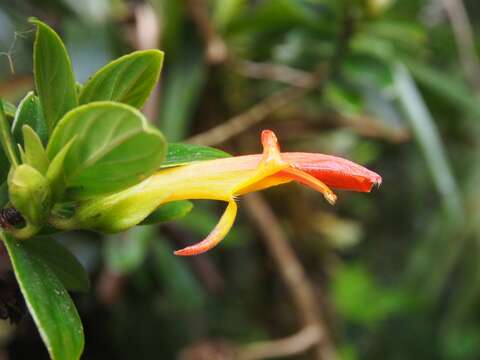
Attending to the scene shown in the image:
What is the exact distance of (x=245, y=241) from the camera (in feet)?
4.53

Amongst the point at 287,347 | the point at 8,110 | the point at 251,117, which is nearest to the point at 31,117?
the point at 8,110

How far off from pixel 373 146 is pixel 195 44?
74 centimetres

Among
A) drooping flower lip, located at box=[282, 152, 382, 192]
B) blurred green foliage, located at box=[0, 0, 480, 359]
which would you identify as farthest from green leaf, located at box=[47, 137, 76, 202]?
blurred green foliage, located at box=[0, 0, 480, 359]

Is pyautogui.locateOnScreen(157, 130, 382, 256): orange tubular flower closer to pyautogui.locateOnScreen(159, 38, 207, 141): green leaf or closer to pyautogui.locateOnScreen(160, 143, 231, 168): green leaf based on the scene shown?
pyautogui.locateOnScreen(160, 143, 231, 168): green leaf

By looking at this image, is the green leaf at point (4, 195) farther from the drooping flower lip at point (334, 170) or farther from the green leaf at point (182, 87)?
the green leaf at point (182, 87)

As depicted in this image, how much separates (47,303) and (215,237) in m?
0.08

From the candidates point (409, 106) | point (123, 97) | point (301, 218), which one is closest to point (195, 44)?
point (409, 106)

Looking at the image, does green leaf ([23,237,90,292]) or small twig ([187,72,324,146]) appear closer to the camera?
green leaf ([23,237,90,292])

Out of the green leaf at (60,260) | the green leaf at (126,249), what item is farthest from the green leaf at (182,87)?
the green leaf at (60,260)

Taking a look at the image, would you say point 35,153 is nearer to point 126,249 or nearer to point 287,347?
point 126,249

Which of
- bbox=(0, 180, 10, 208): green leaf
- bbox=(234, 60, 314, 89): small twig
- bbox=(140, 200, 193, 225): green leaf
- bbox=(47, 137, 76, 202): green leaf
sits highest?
bbox=(234, 60, 314, 89): small twig

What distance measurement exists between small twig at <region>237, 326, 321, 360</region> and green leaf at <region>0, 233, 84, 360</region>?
86 cm

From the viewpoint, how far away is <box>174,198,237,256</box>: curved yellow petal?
0.31 meters

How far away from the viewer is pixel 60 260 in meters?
0.36
